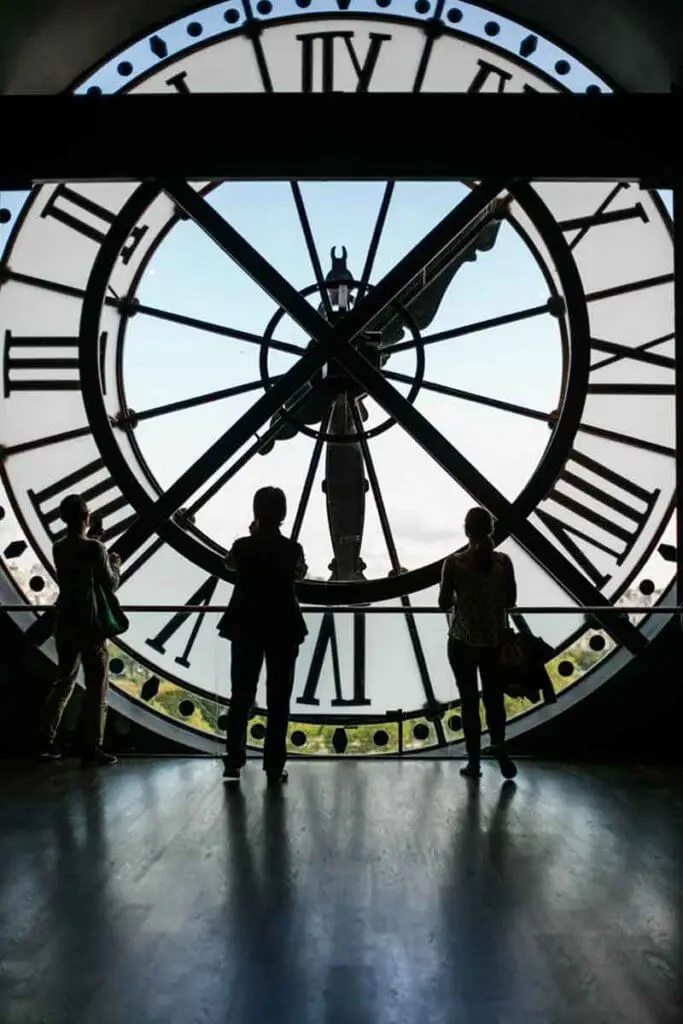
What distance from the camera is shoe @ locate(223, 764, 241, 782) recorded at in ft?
10.5

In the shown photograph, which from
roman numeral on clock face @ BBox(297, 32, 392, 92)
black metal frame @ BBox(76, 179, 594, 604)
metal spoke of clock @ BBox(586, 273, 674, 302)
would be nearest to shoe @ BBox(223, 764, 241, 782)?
black metal frame @ BBox(76, 179, 594, 604)

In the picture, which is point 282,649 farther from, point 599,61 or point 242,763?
point 599,61

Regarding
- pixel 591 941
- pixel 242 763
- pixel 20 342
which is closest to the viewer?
pixel 591 941

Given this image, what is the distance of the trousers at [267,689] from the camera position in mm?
3082

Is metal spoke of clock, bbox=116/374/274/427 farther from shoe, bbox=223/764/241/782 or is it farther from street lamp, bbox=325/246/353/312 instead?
shoe, bbox=223/764/241/782

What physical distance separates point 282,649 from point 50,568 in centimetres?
157

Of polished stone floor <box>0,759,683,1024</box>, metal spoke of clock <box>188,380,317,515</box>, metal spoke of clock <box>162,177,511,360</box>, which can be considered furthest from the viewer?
metal spoke of clock <box>188,380,317,515</box>

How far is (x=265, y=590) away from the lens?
122 inches

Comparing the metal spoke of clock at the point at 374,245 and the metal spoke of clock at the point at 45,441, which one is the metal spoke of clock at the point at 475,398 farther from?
the metal spoke of clock at the point at 45,441

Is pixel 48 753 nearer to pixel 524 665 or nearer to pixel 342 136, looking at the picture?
pixel 524 665

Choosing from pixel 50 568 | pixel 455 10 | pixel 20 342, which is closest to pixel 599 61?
pixel 455 10

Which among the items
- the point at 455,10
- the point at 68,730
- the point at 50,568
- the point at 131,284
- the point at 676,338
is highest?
the point at 455,10

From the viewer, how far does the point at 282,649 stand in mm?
3078

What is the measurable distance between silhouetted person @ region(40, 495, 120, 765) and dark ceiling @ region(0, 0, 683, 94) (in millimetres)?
1751
